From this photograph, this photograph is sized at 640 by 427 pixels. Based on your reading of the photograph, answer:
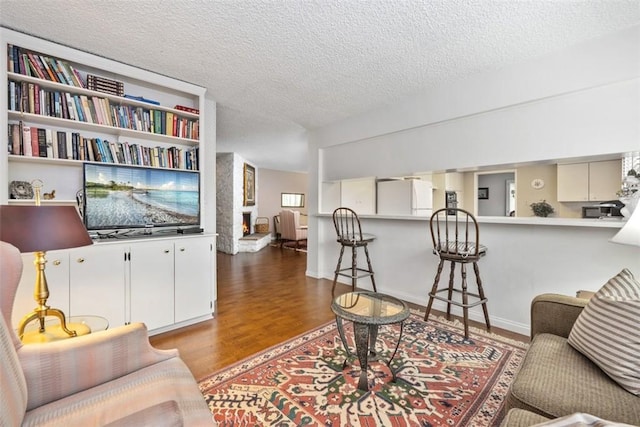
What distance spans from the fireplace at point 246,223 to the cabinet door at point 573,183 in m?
6.59

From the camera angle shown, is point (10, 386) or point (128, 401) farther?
point (128, 401)

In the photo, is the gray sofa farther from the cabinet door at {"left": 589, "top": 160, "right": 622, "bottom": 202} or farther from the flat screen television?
the cabinet door at {"left": 589, "top": 160, "right": 622, "bottom": 202}

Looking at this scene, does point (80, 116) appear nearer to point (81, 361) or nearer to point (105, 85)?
point (105, 85)

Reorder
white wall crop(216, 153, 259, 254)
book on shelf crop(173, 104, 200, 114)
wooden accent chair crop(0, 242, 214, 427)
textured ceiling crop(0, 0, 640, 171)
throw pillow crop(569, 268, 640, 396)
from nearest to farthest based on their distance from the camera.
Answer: wooden accent chair crop(0, 242, 214, 427) → throw pillow crop(569, 268, 640, 396) → textured ceiling crop(0, 0, 640, 171) → book on shelf crop(173, 104, 200, 114) → white wall crop(216, 153, 259, 254)

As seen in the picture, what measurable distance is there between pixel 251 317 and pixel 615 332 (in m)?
2.55

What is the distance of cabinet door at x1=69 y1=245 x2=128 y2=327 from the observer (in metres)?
1.99

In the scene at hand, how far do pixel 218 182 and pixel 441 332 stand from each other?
19.4ft

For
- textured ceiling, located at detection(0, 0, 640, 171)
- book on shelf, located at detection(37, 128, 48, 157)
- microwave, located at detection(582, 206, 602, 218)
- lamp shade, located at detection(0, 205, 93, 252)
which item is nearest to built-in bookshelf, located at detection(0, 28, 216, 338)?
book on shelf, located at detection(37, 128, 48, 157)

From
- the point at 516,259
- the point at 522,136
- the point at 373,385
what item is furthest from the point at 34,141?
the point at 516,259

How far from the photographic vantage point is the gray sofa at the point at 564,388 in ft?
3.02

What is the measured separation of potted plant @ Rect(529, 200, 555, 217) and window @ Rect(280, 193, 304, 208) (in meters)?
6.54

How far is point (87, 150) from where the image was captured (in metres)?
2.30

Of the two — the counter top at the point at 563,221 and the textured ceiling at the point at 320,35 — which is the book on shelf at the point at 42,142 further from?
the counter top at the point at 563,221

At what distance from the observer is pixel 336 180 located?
13.2 feet
